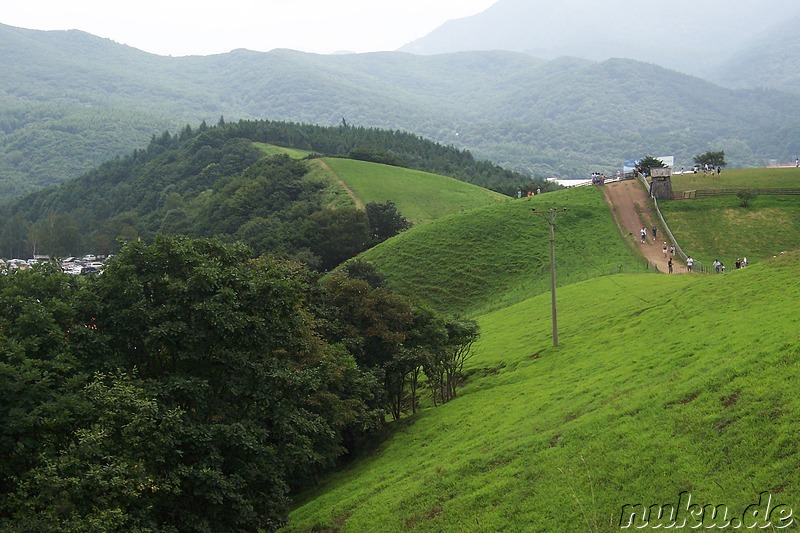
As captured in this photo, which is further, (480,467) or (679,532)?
(480,467)

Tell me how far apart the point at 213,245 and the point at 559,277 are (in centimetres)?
4362

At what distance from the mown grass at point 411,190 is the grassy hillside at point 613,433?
7847 centimetres

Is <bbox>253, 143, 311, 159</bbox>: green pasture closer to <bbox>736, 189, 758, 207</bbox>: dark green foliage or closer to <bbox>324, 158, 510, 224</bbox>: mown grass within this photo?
<bbox>324, 158, 510, 224</bbox>: mown grass

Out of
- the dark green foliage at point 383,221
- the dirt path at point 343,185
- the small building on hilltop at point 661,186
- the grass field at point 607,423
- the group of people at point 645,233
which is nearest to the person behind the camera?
the grass field at point 607,423

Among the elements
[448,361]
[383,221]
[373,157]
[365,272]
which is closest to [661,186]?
[365,272]

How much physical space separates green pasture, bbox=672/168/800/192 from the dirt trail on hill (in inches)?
173

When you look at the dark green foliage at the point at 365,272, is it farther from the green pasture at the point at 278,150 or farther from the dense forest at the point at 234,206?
the green pasture at the point at 278,150

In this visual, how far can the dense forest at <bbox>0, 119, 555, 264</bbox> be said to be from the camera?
319 ft

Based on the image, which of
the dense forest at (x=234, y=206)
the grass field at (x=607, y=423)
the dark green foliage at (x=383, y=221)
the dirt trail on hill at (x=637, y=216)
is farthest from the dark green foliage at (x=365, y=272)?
the dark green foliage at (x=383, y=221)

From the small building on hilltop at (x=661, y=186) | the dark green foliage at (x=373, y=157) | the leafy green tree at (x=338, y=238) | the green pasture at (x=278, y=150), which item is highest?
the green pasture at (x=278, y=150)

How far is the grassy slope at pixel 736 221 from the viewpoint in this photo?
6988cm

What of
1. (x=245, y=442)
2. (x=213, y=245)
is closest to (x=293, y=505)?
(x=245, y=442)

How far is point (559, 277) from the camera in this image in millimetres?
68062

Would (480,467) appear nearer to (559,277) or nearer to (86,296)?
(86,296)
